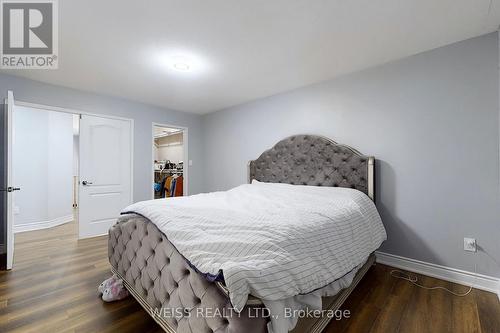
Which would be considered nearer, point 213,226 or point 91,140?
point 213,226

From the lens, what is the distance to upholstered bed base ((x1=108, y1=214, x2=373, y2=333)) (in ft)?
3.19

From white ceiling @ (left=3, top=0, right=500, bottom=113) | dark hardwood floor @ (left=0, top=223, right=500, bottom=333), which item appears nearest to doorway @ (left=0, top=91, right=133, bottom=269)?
white ceiling @ (left=3, top=0, right=500, bottom=113)

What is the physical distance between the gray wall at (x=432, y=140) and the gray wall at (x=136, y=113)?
2.84 m

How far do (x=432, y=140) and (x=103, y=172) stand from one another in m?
4.55

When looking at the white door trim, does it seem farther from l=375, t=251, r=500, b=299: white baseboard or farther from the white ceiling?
l=375, t=251, r=500, b=299: white baseboard

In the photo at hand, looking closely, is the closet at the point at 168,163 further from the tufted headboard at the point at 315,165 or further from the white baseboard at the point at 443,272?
the white baseboard at the point at 443,272

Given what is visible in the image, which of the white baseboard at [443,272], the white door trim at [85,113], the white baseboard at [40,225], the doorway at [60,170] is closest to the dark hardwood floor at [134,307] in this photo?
the white baseboard at [443,272]

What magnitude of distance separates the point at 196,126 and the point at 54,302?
3741mm

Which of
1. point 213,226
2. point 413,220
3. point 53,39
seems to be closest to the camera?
point 213,226

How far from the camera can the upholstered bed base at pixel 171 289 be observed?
97 cm

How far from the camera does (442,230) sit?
221cm

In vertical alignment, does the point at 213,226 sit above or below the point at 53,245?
above

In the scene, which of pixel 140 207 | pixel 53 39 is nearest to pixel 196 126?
pixel 53 39

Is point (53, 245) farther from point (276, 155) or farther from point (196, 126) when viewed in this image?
point (276, 155)
